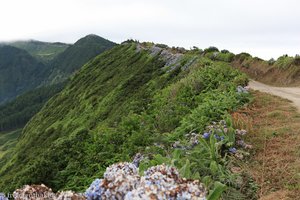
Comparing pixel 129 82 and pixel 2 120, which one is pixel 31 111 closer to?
pixel 2 120

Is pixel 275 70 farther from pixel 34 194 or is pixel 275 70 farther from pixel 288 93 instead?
pixel 34 194

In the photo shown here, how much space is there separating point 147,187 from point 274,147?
6.28 meters

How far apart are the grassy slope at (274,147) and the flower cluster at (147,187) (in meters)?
3.18

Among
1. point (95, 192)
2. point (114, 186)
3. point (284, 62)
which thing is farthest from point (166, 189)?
point (284, 62)

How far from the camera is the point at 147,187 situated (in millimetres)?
2982

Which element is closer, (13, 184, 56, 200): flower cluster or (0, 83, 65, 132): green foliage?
(13, 184, 56, 200): flower cluster

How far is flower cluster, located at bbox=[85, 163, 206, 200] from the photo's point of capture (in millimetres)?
2936

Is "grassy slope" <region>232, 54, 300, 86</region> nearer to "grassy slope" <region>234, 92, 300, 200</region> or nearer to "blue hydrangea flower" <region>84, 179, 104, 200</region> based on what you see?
"grassy slope" <region>234, 92, 300, 200</region>

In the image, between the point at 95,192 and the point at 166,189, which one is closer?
the point at 166,189

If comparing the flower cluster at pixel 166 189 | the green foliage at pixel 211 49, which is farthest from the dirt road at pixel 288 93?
the green foliage at pixel 211 49

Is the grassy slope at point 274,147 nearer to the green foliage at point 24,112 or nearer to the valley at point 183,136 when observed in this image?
the valley at point 183,136

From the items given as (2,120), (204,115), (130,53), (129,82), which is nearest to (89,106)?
(129,82)

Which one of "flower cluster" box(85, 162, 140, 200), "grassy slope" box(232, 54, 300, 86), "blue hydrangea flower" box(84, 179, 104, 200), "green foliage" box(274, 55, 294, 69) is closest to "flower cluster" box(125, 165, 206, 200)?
"flower cluster" box(85, 162, 140, 200)

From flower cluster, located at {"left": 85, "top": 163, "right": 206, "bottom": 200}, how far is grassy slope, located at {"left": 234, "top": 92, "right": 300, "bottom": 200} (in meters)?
3.18
